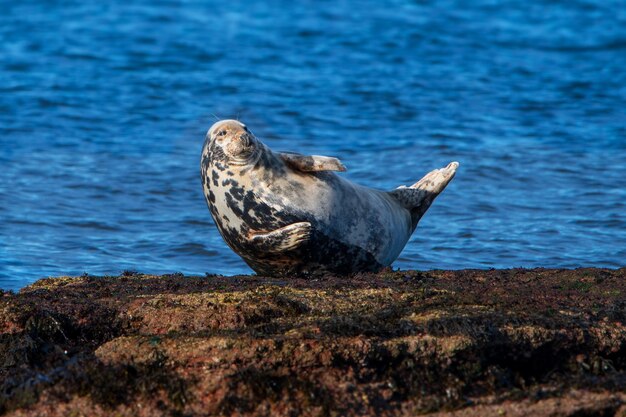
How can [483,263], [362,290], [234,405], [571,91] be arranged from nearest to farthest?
1. [234,405]
2. [362,290]
3. [483,263]
4. [571,91]

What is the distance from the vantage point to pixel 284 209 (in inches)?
250

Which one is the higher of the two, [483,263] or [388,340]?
[388,340]

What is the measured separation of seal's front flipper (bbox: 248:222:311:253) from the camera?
6180mm

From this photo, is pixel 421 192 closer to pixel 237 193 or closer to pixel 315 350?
pixel 237 193

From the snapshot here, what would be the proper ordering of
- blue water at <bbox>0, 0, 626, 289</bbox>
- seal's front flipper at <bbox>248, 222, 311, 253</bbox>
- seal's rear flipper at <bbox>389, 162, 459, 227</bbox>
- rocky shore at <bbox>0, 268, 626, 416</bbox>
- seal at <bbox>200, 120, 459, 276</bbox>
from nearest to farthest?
rocky shore at <bbox>0, 268, 626, 416</bbox> → seal's front flipper at <bbox>248, 222, 311, 253</bbox> → seal at <bbox>200, 120, 459, 276</bbox> → seal's rear flipper at <bbox>389, 162, 459, 227</bbox> → blue water at <bbox>0, 0, 626, 289</bbox>

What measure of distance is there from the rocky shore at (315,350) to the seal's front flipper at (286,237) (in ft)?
1.85

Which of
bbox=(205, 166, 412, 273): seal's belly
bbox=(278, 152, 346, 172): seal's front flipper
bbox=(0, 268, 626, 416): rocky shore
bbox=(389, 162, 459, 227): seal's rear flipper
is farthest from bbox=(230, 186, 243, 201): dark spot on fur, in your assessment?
bbox=(389, 162, 459, 227): seal's rear flipper

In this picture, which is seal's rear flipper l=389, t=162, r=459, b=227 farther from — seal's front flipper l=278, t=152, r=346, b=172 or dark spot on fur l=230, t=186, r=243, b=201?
dark spot on fur l=230, t=186, r=243, b=201

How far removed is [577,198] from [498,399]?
220 inches

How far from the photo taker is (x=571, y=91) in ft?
46.2

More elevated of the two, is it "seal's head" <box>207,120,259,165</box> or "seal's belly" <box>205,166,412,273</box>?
"seal's head" <box>207,120,259,165</box>

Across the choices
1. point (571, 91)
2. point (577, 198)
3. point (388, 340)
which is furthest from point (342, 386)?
point (571, 91)

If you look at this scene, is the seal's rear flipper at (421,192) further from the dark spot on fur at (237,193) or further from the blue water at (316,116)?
the dark spot on fur at (237,193)

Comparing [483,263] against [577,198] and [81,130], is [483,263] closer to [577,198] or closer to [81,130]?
[577,198]
